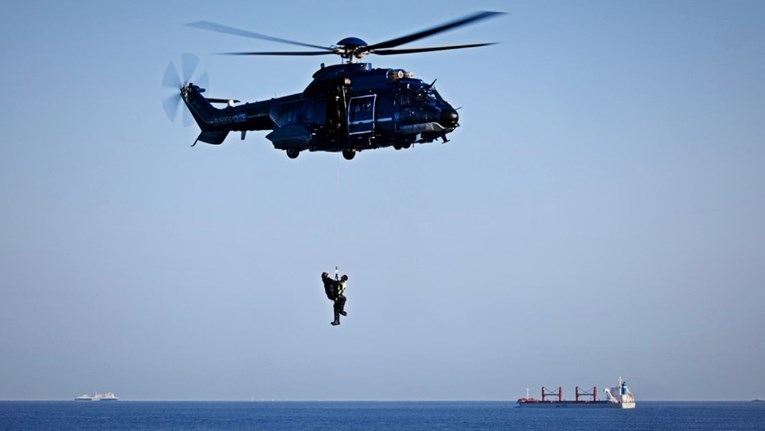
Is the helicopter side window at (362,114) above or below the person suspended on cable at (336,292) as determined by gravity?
above

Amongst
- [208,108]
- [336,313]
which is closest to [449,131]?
[336,313]

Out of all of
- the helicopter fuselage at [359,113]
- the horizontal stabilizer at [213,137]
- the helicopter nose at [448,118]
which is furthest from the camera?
the horizontal stabilizer at [213,137]

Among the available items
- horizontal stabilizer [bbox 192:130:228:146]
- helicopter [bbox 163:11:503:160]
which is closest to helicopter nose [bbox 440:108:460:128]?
helicopter [bbox 163:11:503:160]

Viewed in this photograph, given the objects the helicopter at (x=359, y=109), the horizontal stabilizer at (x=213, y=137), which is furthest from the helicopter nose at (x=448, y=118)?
Result: the horizontal stabilizer at (x=213, y=137)

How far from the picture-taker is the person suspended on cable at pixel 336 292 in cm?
3753

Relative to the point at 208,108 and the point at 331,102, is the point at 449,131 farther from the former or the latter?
the point at 208,108

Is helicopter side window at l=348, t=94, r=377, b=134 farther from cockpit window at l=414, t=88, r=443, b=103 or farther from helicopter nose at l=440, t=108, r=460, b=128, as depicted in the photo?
helicopter nose at l=440, t=108, r=460, b=128

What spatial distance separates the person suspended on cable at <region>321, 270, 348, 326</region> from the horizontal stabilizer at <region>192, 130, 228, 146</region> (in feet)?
28.8

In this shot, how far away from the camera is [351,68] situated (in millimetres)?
38250

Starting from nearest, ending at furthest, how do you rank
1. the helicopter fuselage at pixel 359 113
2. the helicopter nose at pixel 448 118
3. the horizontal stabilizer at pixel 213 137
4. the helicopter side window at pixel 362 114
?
the helicopter nose at pixel 448 118 → the helicopter fuselage at pixel 359 113 → the helicopter side window at pixel 362 114 → the horizontal stabilizer at pixel 213 137

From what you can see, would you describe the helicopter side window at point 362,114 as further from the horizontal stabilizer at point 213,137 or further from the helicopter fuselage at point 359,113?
the horizontal stabilizer at point 213,137

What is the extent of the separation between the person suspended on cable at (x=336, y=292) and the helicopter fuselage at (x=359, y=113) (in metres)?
4.03

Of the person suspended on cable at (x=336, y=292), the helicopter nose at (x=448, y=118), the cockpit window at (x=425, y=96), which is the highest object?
the cockpit window at (x=425, y=96)

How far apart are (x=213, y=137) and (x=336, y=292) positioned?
9804 mm
